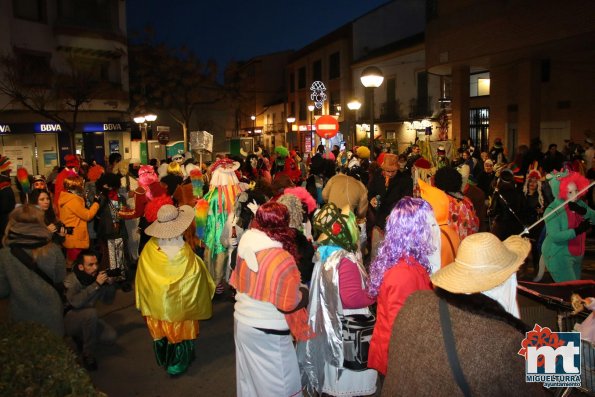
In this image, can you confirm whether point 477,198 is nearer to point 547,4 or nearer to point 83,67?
point 547,4

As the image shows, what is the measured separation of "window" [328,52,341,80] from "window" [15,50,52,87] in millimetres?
21619

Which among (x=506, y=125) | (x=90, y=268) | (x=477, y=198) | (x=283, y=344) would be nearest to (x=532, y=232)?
(x=477, y=198)

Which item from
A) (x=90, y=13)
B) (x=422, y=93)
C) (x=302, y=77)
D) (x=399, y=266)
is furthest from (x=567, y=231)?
(x=302, y=77)

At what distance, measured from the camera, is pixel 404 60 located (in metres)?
31.3

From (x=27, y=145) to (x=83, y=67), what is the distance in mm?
4992

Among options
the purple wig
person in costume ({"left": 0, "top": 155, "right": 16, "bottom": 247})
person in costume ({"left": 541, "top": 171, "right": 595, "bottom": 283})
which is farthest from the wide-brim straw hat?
person in costume ({"left": 0, "top": 155, "right": 16, "bottom": 247})

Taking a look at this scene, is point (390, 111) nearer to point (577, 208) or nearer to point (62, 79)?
point (62, 79)

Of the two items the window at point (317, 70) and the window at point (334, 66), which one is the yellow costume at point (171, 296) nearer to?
the window at point (334, 66)

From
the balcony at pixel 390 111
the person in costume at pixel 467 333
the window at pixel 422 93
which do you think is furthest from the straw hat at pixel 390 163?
the balcony at pixel 390 111

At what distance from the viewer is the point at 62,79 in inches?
945

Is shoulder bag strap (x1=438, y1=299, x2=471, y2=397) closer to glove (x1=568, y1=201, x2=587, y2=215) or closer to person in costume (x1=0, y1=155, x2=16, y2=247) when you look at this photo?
glove (x1=568, y1=201, x2=587, y2=215)

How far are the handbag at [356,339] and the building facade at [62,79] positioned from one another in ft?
66.9

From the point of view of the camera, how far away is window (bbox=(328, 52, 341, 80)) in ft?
130

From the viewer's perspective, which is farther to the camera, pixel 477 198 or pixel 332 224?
pixel 477 198
